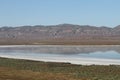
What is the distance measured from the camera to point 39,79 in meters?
31.0

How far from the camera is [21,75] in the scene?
3384cm

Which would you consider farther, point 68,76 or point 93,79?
point 68,76

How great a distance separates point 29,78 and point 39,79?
1.20 m

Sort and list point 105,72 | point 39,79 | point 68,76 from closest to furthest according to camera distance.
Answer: point 39,79 → point 68,76 → point 105,72

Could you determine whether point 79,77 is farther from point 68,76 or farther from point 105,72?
point 105,72

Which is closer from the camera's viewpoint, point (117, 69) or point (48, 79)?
point (48, 79)

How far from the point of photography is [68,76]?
109 ft

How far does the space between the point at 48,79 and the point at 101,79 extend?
4688 mm

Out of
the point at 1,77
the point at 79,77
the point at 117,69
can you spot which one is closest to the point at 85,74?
the point at 79,77

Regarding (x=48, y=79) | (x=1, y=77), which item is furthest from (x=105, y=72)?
(x=1, y=77)

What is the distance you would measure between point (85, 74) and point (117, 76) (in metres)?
3.57

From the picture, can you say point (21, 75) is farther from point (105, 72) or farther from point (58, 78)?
point (105, 72)

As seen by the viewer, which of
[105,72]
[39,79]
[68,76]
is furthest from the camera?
[105,72]

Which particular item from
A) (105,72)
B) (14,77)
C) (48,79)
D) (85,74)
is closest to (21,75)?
(14,77)
